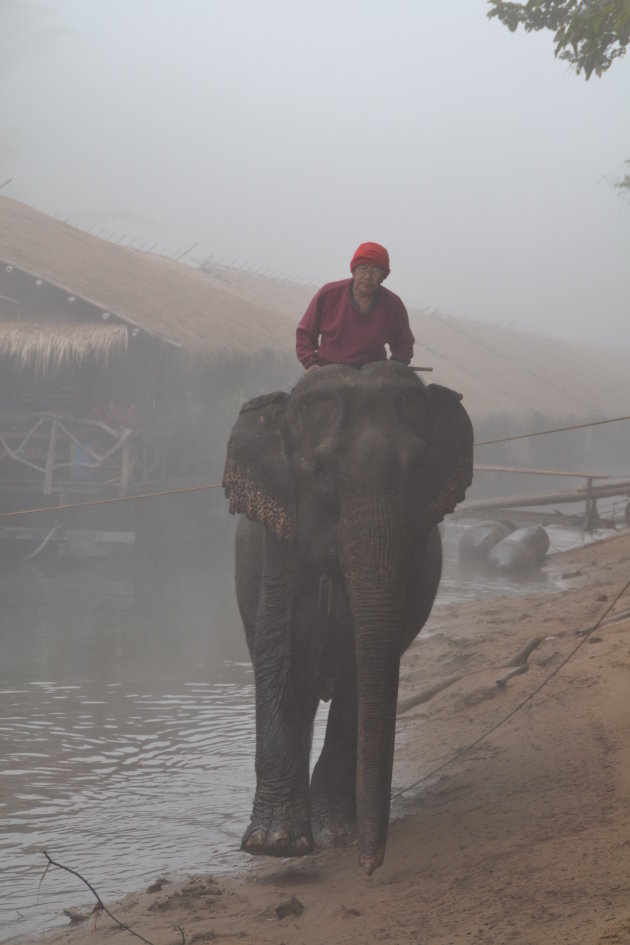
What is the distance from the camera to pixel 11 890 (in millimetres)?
4684

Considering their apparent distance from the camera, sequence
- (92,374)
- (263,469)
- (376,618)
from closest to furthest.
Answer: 1. (376,618)
2. (263,469)
3. (92,374)

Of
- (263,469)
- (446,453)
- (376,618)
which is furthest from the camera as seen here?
(446,453)

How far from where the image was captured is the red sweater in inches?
183

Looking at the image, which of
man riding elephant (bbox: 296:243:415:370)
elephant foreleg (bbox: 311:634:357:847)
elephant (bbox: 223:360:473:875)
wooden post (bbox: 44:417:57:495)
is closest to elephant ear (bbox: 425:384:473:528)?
elephant (bbox: 223:360:473:875)

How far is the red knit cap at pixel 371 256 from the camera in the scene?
454cm

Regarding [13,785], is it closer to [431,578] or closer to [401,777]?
[401,777]

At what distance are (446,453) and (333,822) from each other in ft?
5.77

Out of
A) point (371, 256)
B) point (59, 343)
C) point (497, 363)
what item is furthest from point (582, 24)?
point (497, 363)

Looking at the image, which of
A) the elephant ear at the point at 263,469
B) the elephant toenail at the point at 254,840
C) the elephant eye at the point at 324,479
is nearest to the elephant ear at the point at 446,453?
the elephant eye at the point at 324,479

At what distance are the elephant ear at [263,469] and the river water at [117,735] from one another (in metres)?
1.70

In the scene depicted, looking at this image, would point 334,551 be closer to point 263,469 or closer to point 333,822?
point 263,469

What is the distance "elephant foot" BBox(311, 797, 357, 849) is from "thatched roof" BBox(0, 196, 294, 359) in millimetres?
11731

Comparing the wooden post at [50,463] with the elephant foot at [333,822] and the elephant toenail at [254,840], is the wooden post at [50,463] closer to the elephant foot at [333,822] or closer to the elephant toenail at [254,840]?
the elephant foot at [333,822]

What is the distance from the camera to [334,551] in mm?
4113
